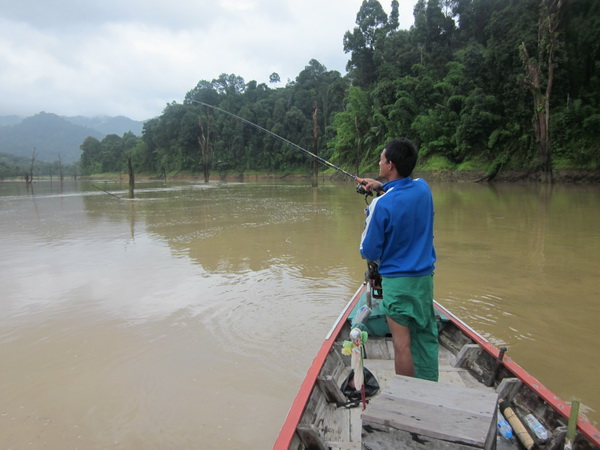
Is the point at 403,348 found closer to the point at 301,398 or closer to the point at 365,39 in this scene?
the point at 301,398

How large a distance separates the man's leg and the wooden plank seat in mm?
620

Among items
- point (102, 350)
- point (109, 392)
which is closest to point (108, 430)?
point (109, 392)

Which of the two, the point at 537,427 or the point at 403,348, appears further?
the point at 403,348

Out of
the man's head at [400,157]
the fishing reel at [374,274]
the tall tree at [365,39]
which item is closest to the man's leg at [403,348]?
the fishing reel at [374,274]

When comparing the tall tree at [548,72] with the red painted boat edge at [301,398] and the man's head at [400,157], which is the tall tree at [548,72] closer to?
the man's head at [400,157]

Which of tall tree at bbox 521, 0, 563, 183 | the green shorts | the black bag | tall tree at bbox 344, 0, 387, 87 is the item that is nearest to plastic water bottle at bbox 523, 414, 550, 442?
the green shorts

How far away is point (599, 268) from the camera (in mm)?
6531

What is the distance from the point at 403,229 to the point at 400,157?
46 cm

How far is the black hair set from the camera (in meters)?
2.50

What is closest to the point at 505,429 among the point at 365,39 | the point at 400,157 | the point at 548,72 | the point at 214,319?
the point at 400,157

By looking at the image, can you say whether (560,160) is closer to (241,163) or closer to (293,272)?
(293,272)

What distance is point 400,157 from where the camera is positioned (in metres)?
2.52

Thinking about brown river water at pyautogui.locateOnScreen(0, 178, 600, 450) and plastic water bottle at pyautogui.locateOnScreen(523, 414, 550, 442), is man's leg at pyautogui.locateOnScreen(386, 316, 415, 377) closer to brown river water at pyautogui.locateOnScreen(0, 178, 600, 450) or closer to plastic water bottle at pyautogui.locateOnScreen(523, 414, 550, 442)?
plastic water bottle at pyautogui.locateOnScreen(523, 414, 550, 442)

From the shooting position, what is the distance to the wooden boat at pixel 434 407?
5.52 feet
